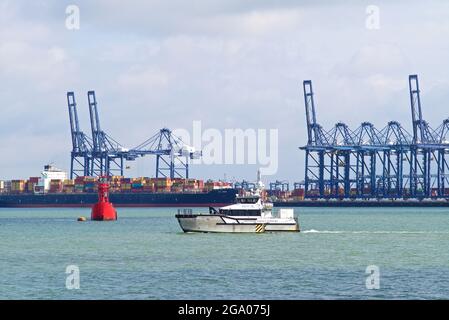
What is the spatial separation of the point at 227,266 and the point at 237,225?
2546 cm

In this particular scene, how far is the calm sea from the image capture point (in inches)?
1848

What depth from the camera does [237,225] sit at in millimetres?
84125

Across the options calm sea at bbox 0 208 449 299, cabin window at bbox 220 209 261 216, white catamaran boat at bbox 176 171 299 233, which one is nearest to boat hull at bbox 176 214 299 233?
white catamaran boat at bbox 176 171 299 233

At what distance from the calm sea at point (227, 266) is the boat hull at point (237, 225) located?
2.20ft

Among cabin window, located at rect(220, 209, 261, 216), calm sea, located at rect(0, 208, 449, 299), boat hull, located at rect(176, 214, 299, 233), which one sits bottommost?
calm sea, located at rect(0, 208, 449, 299)

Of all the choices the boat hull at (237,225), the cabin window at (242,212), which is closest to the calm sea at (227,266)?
the boat hull at (237,225)

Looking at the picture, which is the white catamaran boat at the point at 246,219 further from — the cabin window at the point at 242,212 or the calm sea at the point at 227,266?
the calm sea at the point at 227,266

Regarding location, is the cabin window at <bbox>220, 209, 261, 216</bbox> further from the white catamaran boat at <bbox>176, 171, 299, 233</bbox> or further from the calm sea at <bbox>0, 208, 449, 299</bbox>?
the calm sea at <bbox>0, 208, 449, 299</bbox>

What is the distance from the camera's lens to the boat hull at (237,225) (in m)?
84.0

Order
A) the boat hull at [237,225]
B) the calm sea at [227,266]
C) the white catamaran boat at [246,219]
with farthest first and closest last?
the boat hull at [237,225]
the white catamaran boat at [246,219]
the calm sea at [227,266]

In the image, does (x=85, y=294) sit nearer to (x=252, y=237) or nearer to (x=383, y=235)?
(x=252, y=237)

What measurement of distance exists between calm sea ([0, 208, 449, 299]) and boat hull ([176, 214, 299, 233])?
67 centimetres

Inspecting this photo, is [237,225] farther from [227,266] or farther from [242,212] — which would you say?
[227,266]

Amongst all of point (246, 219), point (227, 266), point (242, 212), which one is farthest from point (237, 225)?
point (227, 266)
